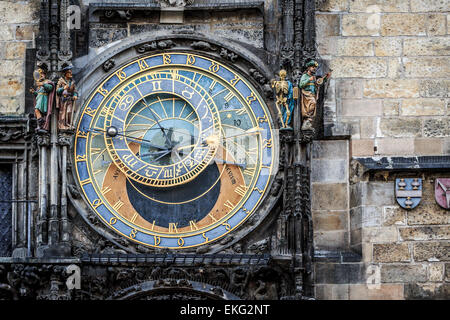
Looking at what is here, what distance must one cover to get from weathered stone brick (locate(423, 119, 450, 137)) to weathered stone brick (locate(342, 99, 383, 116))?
1.67ft

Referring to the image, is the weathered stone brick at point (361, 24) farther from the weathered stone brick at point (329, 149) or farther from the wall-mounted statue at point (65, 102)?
the wall-mounted statue at point (65, 102)

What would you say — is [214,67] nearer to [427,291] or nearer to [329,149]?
[329,149]

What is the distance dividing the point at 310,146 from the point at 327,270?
1327 millimetres

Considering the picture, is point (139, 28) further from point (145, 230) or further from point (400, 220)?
point (400, 220)

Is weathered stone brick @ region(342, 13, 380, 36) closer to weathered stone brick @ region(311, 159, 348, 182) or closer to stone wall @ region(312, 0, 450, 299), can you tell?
stone wall @ region(312, 0, 450, 299)

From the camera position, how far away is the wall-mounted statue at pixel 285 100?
59.5 feet

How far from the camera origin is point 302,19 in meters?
18.4

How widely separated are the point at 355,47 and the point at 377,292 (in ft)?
8.84

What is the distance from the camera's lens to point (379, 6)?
1867cm

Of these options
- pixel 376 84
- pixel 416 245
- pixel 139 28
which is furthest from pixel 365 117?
pixel 139 28

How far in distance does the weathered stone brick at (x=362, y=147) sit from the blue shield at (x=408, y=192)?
0.46m

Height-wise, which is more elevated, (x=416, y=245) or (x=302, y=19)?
(x=302, y=19)

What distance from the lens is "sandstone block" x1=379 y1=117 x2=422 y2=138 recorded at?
1834cm
